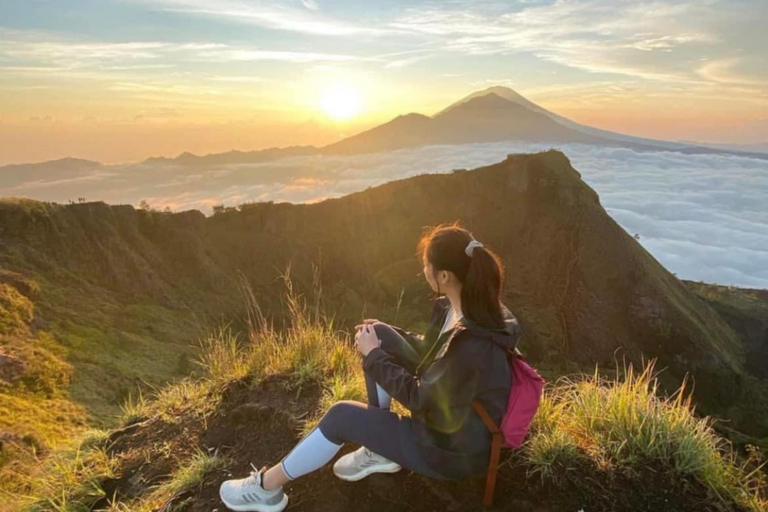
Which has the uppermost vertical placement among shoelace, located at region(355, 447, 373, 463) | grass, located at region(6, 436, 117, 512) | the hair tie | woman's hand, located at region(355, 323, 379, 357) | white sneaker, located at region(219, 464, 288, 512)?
the hair tie

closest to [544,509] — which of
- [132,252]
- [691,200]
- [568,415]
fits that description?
[568,415]

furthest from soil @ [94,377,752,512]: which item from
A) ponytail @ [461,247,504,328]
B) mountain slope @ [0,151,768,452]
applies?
mountain slope @ [0,151,768,452]

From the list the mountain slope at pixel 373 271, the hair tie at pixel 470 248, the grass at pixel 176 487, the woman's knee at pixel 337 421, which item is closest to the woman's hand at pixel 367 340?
the woman's knee at pixel 337 421

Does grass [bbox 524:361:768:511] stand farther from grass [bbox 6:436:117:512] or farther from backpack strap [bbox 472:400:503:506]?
grass [bbox 6:436:117:512]

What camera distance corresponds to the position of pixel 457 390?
2.71m

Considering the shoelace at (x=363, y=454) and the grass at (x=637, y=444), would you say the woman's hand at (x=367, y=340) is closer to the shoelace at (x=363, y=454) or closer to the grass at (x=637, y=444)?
the shoelace at (x=363, y=454)

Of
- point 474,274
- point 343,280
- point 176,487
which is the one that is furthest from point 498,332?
point 343,280

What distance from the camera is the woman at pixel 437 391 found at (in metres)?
2.72

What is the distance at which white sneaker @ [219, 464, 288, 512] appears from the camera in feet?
10.7

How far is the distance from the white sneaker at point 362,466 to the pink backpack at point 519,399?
0.82m

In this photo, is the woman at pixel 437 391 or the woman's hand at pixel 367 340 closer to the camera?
the woman at pixel 437 391

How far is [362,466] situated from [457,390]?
1030mm

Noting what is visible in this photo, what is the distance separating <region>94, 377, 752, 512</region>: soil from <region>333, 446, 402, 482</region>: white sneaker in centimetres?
9

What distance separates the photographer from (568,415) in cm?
385
